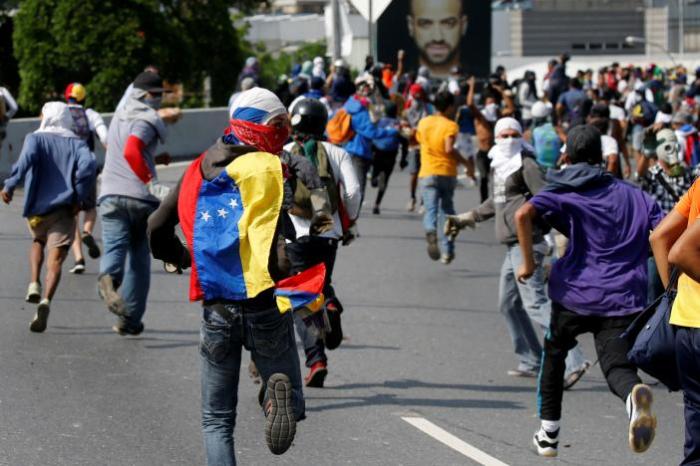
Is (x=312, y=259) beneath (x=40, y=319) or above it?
above

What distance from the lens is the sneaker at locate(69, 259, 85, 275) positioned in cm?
1437

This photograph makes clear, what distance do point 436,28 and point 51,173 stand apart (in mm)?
40152

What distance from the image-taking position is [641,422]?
678cm

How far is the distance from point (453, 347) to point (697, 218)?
5.86 metres

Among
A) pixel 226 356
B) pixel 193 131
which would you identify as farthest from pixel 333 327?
pixel 193 131

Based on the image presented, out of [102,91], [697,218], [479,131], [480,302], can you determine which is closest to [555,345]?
[697,218]

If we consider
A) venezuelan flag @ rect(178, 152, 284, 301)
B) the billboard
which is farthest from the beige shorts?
the billboard

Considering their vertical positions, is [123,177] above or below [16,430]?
above

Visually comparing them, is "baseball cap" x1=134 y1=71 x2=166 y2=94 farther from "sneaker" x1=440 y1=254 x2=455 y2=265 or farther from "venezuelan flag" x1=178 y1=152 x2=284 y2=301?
"sneaker" x1=440 y1=254 x2=455 y2=265

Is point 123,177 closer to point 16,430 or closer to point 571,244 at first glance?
point 16,430

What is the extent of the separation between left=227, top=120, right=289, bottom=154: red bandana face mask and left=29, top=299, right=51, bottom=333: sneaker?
5.02 meters

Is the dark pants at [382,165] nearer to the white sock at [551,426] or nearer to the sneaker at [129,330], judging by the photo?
the sneaker at [129,330]

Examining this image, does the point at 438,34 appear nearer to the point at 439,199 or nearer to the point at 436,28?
the point at 436,28

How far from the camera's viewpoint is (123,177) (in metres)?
10.7
